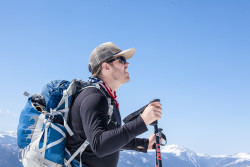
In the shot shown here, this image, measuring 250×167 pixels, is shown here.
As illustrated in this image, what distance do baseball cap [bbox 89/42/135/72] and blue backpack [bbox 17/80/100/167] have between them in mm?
962

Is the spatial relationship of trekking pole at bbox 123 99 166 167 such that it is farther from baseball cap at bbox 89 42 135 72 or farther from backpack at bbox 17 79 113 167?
baseball cap at bbox 89 42 135 72

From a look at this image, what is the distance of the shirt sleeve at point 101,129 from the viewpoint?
3.30 meters

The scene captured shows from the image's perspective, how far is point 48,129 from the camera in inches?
146

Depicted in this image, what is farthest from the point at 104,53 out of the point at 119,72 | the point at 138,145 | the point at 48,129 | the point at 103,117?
the point at 138,145

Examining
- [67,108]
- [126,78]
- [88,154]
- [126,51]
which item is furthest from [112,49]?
[88,154]

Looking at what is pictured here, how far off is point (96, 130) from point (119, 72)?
1738 millimetres

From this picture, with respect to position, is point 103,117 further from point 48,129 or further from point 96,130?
point 48,129

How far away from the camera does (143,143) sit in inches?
209

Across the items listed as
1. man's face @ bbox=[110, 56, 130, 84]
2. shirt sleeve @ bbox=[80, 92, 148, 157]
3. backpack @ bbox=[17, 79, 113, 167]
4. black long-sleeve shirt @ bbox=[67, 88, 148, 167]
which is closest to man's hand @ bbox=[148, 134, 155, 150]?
black long-sleeve shirt @ bbox=[67, 88, 148, 167]

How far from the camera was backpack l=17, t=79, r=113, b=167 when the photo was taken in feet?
11.9

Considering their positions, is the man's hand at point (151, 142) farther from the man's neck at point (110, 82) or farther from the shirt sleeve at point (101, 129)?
the shirt sleeve at point (101, 129)

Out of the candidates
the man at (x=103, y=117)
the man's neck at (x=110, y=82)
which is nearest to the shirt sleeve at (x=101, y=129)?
the man at (x=103, y=117)

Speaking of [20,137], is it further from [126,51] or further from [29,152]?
[126,51]

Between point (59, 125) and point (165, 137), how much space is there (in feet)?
7.50
